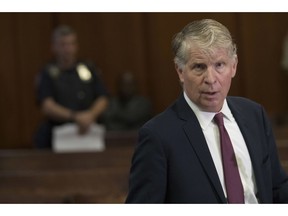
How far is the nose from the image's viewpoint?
1450 mm

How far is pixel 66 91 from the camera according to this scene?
181 inches

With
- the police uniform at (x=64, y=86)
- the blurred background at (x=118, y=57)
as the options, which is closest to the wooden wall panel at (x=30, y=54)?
the blurred background at (x=118, y=57)

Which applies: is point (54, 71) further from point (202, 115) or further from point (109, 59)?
point (202, 115)

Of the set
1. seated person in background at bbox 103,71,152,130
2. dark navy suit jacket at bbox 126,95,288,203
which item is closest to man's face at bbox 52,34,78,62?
seated person in background at bbox 103,71,152,130

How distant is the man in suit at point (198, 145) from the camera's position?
1460mm

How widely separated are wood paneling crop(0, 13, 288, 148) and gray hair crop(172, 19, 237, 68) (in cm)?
545

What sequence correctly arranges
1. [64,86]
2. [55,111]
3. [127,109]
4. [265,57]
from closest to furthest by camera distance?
[55,111]
[64,86]
[127,109]
[265,57]

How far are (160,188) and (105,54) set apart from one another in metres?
5.66

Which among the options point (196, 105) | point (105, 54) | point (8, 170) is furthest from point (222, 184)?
point (105, 54)

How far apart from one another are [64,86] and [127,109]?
1721 mm

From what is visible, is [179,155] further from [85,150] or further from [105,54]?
[105,54]

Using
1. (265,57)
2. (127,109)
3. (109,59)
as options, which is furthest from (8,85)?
(265,57)

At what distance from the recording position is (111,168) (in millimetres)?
3908

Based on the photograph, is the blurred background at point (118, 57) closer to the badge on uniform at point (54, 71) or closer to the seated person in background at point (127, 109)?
the seated person in background at point (127, 109)
